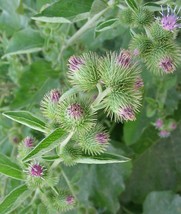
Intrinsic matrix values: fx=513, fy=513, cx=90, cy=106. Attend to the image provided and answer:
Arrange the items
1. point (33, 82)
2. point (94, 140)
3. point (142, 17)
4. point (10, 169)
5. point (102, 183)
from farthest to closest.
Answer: point (102, 183), point (33, 82), point (10, 169), point (142, 17), point (94, 140)

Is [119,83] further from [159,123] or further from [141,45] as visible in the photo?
[159,123]

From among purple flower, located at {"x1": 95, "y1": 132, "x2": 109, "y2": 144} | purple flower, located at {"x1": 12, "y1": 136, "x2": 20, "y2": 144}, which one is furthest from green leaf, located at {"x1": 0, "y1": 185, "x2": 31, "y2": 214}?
purple flower, located at {"x1": 12, "y1": 136, "x2": 20, "y2": 144}

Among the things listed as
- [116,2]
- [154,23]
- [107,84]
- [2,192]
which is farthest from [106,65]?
[2,192]

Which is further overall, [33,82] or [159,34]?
[33,82]

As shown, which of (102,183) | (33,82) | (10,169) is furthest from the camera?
(102,183)

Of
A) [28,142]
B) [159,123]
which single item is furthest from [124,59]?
[159,123]

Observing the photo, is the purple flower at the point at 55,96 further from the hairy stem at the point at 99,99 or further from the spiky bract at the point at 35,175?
the spiky bract at the point at 35,175
